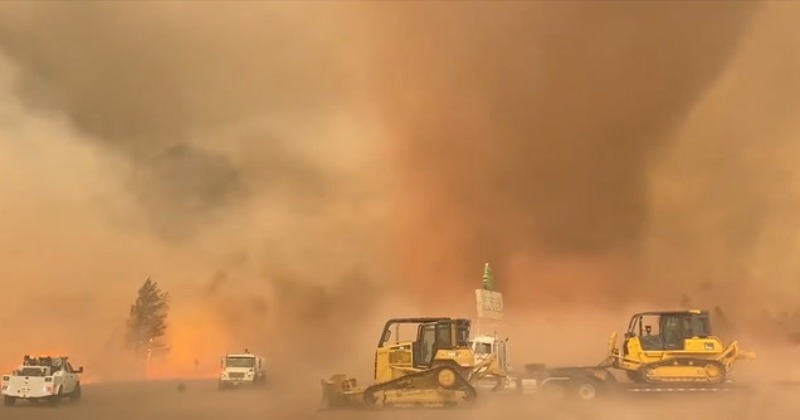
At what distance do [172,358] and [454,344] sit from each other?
3373cm

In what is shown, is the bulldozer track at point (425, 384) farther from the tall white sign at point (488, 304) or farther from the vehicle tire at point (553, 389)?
the tall white sign at point (488, 304)

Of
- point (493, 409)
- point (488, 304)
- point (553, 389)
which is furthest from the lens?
point (488, 304)

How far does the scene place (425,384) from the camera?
62.5 ft

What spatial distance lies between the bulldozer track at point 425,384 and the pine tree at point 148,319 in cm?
3041

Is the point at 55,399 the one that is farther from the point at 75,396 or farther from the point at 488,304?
the point at 488,304

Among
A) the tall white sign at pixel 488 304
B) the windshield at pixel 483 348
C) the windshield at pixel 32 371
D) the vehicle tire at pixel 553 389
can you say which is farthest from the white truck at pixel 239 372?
the vehicle tire at pixel 553 389

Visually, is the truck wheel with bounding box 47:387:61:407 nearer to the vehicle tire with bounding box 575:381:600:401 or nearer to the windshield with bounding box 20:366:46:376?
the windshield with bounding box 20:366:46:376

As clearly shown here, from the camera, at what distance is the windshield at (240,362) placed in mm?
30781

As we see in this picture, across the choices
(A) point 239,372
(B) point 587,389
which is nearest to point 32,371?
(A) point 239,372

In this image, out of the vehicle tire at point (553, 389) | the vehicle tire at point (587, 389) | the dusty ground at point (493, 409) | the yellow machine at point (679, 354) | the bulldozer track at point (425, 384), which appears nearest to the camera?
the dusty ground at point (493, 409)

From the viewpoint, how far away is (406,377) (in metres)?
19.1

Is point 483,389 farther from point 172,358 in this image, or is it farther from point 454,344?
point 172,358

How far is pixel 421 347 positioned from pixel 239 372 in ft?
42.6

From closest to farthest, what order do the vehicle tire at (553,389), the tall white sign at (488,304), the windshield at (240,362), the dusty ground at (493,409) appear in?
the dusty ground at (493,409), the vehicle tire at (553,389), the windshield at (240,362), the tall white sign at (488,304)
